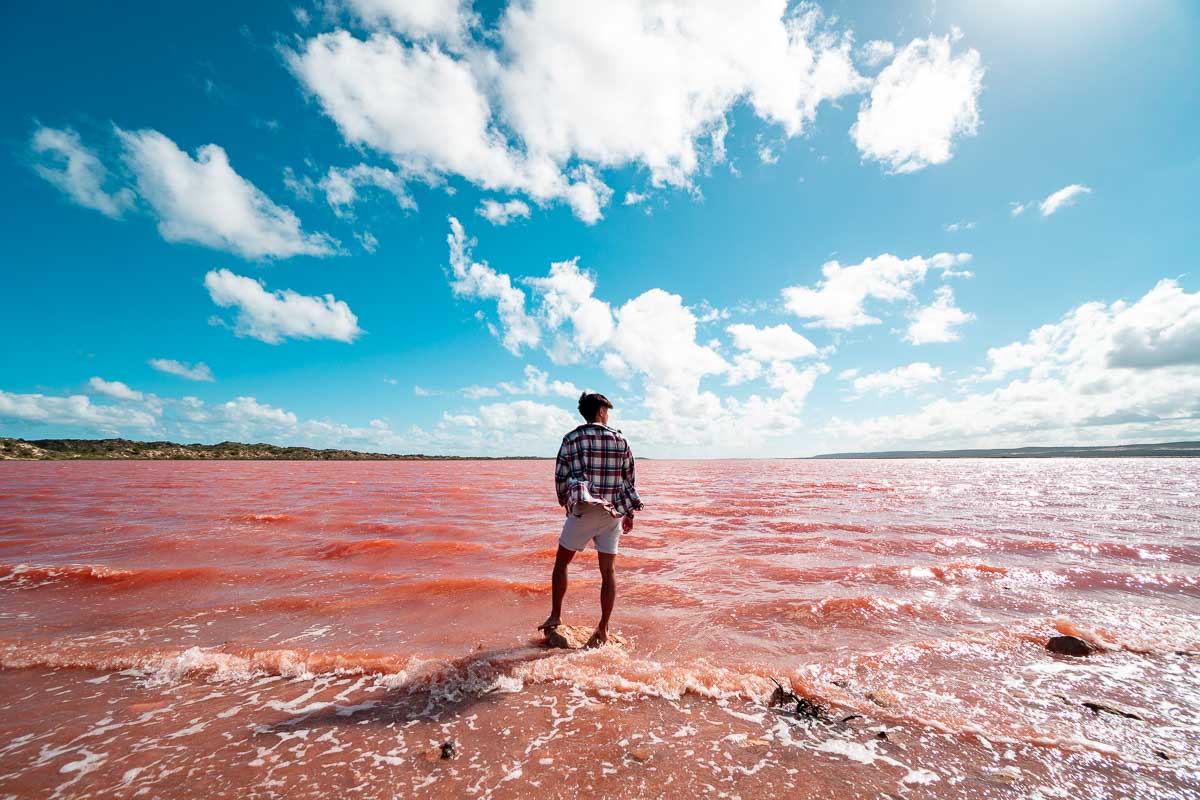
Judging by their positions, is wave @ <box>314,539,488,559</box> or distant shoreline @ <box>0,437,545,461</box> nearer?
wave @ <box>314,539,488,559</box>

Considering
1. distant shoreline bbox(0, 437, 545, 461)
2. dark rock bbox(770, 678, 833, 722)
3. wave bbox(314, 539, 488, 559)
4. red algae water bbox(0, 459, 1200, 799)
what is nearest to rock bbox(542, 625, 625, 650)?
red algae water bbox(0, 459, 1200, 799)

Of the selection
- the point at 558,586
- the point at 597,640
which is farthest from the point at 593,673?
the point at 558,586

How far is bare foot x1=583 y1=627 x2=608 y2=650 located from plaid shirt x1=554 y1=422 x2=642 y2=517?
128 centimetres

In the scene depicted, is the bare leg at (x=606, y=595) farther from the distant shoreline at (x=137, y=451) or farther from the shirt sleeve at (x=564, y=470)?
the distant shoreline at (x=137, y=451)

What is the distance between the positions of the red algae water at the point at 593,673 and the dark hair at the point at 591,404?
2.47 metres

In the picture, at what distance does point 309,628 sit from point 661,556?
615 centimetres

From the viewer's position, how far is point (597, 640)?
5.17 meters

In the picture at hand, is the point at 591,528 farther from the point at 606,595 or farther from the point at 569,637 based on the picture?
the point at 569,637

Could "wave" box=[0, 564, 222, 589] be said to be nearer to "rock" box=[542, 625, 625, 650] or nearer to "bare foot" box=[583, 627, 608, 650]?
"rock" box=[542, 625, 625, 650]

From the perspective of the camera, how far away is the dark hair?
17.7ft

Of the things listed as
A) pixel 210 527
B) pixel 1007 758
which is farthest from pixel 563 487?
pixel 210 527

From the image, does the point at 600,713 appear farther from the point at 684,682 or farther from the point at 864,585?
the point at 864,585

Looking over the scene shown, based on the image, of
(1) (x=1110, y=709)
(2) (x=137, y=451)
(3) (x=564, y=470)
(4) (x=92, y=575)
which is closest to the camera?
(1) (x=1110, y=709)

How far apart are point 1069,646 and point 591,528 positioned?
5107mm
